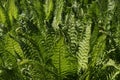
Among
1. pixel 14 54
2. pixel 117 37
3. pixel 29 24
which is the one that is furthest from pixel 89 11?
pixel 14 54

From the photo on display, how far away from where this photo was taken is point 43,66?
59.4 inches

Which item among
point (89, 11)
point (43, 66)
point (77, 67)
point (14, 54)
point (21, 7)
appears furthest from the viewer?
point (21, 7)

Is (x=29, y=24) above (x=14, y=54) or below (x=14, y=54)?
above

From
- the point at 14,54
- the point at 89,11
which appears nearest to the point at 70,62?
the point at 14,54

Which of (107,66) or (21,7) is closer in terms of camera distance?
(107,66)

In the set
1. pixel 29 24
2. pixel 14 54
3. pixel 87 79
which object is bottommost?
pixel 87 79

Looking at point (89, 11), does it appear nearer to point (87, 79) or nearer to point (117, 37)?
point (117, 37)

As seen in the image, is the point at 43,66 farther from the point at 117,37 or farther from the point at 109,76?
the point at 117,37

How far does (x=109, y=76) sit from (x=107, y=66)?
6 cm

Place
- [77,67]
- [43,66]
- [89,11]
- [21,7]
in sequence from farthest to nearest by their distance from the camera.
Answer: [21,7] < [89,11] < [77,67] < [43,66]

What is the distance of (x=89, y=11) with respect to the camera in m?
2.03

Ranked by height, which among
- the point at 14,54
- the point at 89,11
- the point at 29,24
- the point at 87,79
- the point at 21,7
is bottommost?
the point at 87,79

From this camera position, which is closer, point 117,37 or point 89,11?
point 117,37

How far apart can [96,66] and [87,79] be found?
0.28 feet
